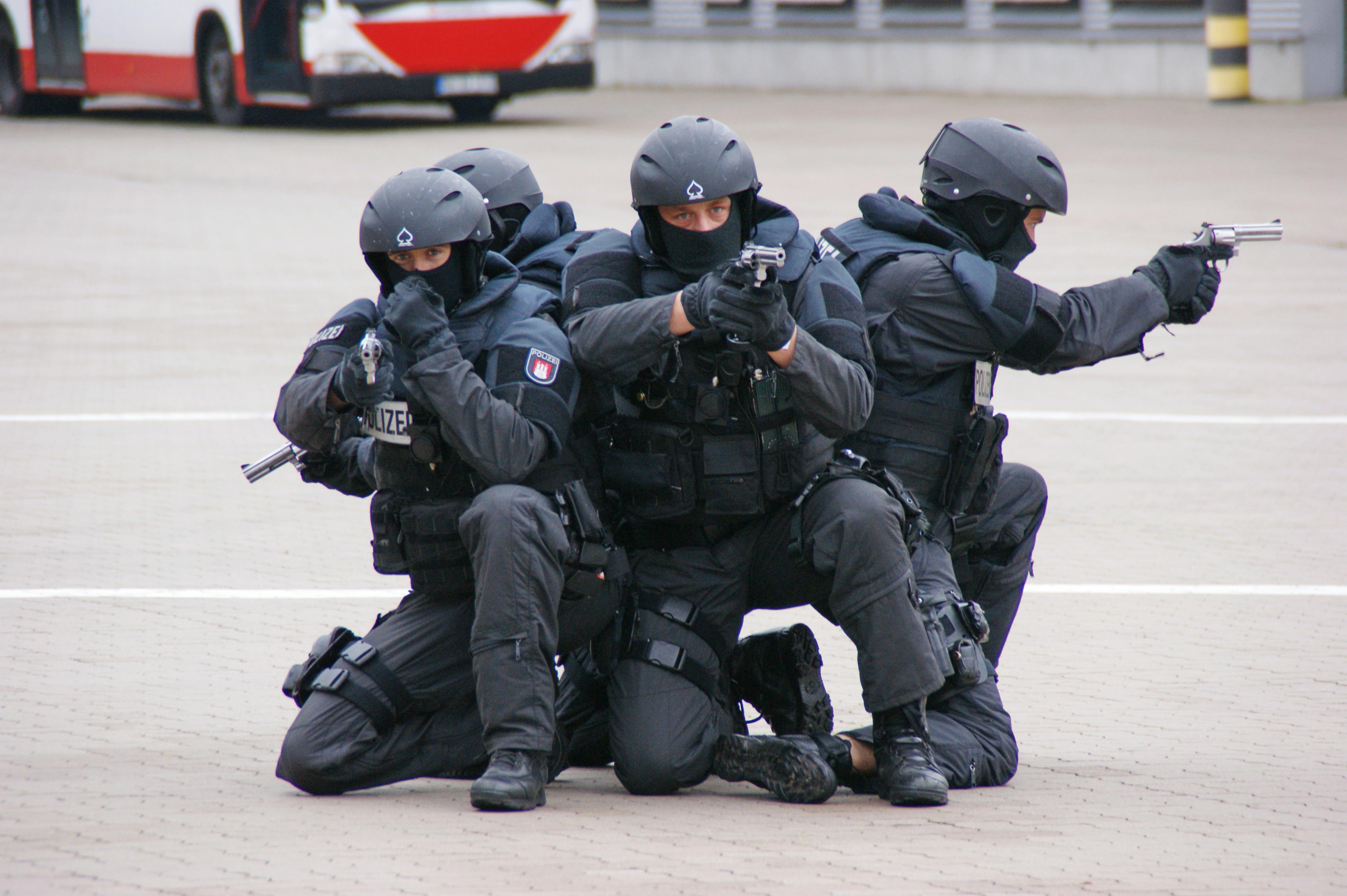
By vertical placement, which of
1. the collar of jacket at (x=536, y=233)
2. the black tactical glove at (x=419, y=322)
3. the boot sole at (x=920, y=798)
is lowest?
the boot sole at (x=920, y=798)

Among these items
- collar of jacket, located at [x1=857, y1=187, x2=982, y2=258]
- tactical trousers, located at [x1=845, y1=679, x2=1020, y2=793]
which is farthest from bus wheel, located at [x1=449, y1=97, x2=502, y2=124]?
tactical trousers, located at [x1=845, y1=679, x2=1020, y2=793]

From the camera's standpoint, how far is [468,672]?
184 inches

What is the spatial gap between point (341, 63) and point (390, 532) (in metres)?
17.7

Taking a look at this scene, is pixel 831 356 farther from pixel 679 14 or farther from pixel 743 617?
pixel 679 14

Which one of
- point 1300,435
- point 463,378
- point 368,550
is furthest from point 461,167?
point 1300,435

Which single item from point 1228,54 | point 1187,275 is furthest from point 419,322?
point 1228,54

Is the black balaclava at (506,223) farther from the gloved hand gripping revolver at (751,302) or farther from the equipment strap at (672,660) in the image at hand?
the equipment strap at (672,660)

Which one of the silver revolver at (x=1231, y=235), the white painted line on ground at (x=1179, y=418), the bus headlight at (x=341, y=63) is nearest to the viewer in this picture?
the silver revolver at (x=1231, y=235)

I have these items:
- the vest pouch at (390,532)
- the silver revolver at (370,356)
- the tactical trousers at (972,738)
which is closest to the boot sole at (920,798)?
the tactical trousers at (972,738)

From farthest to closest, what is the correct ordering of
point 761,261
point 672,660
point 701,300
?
1. point 672,660
2. point 701,300
3. point 761,261

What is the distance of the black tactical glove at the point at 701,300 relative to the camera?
431 centimetres

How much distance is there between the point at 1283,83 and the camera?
24.2 m

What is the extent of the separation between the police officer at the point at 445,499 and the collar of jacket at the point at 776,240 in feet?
0.99

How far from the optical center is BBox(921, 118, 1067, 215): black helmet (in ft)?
16.4
